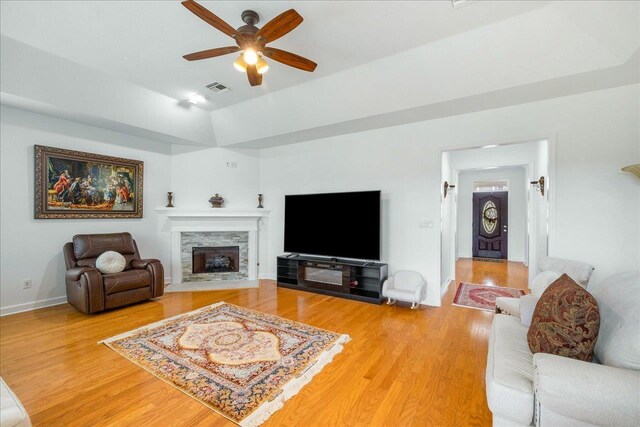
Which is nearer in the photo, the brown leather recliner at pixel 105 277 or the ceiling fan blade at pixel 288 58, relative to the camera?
the ceiling fan blade at pixel 288 58

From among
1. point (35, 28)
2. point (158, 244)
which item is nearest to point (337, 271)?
point (158, 244)

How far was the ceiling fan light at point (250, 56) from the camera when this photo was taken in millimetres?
2463

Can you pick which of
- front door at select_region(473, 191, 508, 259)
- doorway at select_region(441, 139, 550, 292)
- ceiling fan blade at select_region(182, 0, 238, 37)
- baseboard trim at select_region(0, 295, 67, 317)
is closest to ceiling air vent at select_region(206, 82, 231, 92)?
ceiling fan blade at select_region(182, 0, 238, 37)

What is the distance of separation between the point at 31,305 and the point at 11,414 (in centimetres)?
358

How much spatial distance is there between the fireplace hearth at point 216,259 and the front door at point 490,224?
6.84m

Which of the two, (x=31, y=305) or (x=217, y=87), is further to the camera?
(x=217, y=87)

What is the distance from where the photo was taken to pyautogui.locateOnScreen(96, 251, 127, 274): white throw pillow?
3.82 m

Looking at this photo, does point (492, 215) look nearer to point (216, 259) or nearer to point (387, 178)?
point (387, 178)

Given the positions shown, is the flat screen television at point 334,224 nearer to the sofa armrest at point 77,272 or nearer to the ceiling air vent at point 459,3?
the ceiling air vent at point 459,3

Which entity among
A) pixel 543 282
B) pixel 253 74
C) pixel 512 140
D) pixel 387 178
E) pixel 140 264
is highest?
pixel 253 74

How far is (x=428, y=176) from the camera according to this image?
161 inches

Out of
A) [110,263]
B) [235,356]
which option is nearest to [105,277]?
[110,263]

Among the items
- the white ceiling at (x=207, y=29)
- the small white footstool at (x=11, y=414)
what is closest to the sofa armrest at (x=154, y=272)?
the white ceiling at (x=207, y=29)

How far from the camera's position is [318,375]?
91.0 inches
